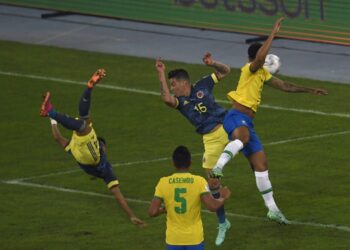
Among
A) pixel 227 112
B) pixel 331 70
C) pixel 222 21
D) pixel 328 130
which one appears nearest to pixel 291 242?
pixel 227 112

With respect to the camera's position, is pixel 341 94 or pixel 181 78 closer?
pixel 181 78

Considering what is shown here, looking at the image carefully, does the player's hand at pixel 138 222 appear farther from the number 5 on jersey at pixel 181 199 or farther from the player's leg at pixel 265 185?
the number 5 on jersey at pixel 181 199

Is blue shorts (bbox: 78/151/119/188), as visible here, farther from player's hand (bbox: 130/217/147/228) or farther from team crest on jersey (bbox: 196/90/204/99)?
team crest on jersey (bbox: 196/90/204/99)

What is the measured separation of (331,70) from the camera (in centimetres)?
3278

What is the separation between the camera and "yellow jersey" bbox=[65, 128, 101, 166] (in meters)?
23.0

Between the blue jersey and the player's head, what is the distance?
124mm

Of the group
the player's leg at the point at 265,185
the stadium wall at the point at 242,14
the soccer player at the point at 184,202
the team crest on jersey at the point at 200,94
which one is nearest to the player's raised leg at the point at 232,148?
the player's leg at the point at 265,185

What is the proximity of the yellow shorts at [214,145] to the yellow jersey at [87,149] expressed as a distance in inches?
80.2

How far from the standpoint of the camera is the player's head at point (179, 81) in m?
21.7

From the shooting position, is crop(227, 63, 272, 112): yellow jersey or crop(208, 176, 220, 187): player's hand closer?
crop(208, 176, 220, 187): player's hand

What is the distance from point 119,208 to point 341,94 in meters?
8.95

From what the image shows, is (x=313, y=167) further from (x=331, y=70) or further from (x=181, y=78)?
(x=331, y=70)

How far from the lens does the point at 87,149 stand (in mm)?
23031

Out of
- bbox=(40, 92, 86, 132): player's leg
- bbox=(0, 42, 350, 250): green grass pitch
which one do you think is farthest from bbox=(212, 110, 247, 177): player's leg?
bbox=(40, 92, 86, 132): player's leg
